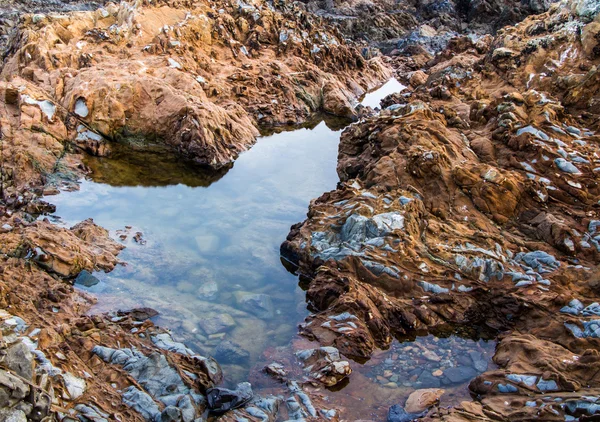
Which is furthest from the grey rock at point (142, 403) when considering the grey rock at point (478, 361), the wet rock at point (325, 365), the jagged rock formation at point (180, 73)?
the jagged rock formation at point (180, 73)

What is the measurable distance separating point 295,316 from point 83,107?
10.3 meters

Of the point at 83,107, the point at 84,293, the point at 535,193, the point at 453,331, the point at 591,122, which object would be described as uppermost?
the point at 591,122

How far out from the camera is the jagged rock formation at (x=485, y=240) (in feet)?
25.2

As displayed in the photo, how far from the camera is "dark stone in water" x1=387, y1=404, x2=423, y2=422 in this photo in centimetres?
717

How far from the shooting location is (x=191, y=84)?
17.8 m

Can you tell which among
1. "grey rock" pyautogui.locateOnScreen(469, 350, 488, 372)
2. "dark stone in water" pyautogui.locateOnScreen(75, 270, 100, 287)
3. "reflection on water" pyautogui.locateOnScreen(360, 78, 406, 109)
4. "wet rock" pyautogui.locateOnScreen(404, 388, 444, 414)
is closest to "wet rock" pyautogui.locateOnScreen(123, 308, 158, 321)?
"dark stone in water" pyautogui.locateOnScreen(75, 270, 100, 287)

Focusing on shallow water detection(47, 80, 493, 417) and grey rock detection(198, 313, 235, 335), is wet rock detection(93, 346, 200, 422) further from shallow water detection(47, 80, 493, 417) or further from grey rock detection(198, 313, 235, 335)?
grey rock detection(198, 313, 235, 335)

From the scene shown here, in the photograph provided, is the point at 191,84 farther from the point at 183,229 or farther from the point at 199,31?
the point at 183,229

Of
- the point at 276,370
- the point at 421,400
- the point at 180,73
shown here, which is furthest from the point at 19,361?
the point at 180,73

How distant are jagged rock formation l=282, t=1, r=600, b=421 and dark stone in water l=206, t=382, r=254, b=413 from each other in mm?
1994

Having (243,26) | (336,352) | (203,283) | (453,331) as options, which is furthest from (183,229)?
(243,26)

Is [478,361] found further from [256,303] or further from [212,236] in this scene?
[212,236]

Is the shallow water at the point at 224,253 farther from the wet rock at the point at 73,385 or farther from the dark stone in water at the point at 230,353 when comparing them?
the wet rock at the point at 73,385

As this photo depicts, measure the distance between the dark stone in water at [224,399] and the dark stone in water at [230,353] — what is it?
1217 millimetres
